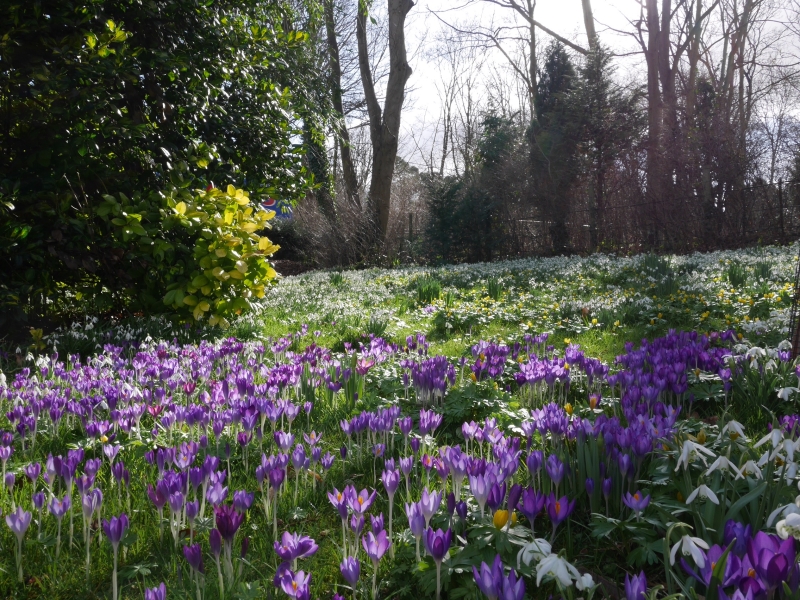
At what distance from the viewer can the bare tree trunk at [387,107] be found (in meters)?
17.0

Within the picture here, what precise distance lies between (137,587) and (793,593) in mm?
1683

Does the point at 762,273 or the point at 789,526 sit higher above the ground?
the point at 762,273

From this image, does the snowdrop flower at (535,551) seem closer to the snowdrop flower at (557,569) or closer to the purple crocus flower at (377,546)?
the snowdrop flower at (557,569)

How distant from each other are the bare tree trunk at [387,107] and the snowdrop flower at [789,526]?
17.3 metres

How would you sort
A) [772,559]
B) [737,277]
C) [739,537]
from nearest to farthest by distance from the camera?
[772,559]
[739,537]
[737,277]

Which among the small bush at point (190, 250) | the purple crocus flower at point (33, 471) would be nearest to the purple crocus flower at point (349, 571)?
the purple crocus flower at point (33, 471)

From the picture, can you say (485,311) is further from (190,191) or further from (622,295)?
(190,191)

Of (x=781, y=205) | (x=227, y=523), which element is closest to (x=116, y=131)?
(x=227, y=523)

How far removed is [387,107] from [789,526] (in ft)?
57.8

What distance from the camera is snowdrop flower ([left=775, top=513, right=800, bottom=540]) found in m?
1.13

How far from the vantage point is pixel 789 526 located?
46.5 inches

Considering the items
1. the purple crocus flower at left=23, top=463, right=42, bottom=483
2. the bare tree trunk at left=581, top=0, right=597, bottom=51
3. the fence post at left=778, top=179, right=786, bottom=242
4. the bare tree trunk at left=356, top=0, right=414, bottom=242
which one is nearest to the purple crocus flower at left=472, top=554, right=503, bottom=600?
the purple crocus flower at left=23, top=463, right=42, bottom=483

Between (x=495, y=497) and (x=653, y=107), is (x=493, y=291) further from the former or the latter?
(x=653, y=107)

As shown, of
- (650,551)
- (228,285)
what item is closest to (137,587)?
(650,551)
